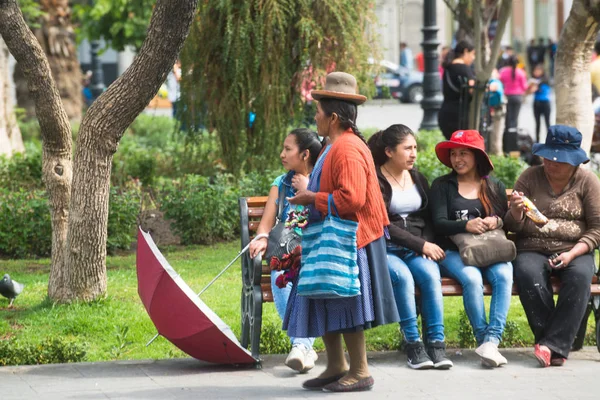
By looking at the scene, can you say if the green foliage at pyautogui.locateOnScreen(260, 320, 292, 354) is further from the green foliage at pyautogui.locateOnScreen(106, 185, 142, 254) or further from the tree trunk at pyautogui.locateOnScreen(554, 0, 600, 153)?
the tree trunk at pyautogui.locateOnScreen(554, 0, 600, 153)

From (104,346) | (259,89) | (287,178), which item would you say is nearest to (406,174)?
(287,178)

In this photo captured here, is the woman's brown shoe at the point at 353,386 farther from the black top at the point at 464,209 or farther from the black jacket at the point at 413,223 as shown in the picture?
the black top at the point at 464,209

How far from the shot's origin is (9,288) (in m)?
7.41

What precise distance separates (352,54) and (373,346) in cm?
512

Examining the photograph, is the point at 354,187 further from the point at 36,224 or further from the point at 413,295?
the point at 36,224

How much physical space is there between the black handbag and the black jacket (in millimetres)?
752

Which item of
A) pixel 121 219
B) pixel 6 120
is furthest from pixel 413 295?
pixel 6 120

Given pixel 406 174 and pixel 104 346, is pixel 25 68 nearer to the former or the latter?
pixel 104 346

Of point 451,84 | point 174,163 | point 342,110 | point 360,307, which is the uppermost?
point 451,84

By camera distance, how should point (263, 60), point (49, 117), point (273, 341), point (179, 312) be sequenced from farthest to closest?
point (263, 60) → point (49, 117) → point (273, 341) → point (179, 312)

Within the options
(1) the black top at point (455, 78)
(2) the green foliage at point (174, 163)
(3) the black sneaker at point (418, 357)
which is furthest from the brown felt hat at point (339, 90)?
(1) the black top at point (455, 78)

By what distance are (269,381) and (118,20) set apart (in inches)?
673

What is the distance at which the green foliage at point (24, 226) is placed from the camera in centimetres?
955

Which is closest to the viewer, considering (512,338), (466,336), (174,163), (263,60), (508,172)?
(466,336)
